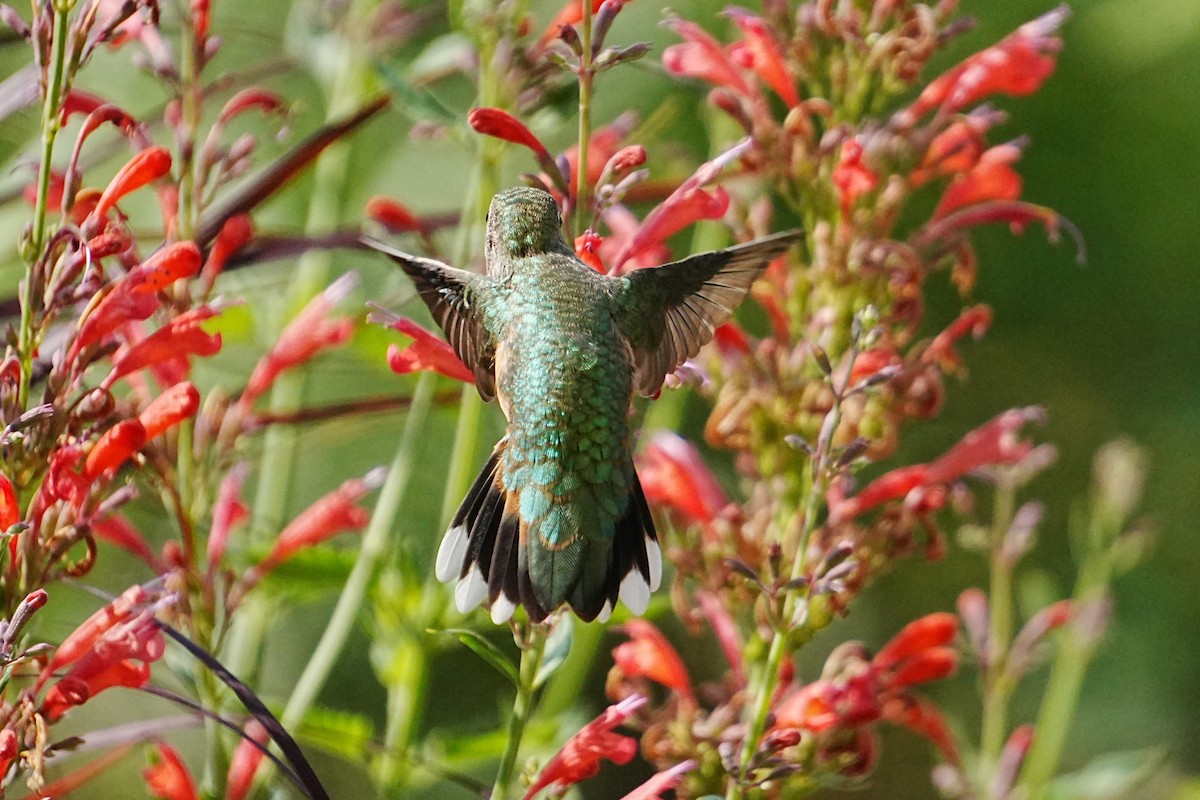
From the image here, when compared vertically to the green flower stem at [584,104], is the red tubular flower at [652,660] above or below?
below

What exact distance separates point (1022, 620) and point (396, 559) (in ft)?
9.90

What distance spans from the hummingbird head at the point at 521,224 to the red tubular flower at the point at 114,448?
61 cm

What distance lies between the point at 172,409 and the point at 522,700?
0.53m

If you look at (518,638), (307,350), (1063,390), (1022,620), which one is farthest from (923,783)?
(518,638)

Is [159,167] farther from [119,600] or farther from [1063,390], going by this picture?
[1063,390]

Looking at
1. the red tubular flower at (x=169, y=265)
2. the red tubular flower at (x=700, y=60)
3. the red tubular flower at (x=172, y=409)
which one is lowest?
the red tubular flower at (x=172, y=409)

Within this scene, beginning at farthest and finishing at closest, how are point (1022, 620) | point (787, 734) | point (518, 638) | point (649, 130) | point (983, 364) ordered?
point (983, 364), point (1022, 620), point (649, 130), point (787, 734), point (518, 638)

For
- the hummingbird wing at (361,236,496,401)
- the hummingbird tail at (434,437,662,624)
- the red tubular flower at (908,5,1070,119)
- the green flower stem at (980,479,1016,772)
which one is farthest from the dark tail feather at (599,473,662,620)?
the green flower stem at (980,479,1016,772)

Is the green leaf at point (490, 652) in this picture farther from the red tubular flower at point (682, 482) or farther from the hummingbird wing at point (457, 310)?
the red tubular flower at point (682, 482)

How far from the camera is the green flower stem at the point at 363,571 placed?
84.5 inches

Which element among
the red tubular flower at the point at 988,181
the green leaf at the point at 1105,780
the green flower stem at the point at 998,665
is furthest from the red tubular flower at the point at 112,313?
the green leaf at the point at 1105,780

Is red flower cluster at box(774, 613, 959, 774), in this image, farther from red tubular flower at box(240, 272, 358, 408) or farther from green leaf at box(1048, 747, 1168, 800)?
red tubular flower at box(240, 272, 358, 408)

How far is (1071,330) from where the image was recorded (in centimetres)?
512

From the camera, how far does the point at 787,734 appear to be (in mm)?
1738
